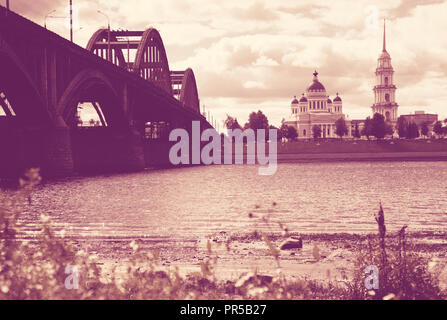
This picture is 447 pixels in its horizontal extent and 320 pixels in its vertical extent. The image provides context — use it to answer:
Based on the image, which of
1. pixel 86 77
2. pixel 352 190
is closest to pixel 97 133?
pixel 86 77

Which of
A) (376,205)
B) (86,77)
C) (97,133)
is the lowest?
(376,205)

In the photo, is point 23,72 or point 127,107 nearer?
point 23,72

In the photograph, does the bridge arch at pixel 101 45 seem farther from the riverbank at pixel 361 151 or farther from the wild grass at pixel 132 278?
the wild grass at pixel 132 278

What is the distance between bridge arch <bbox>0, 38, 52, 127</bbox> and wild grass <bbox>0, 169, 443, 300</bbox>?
35.1 metres

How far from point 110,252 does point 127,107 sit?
61051 millimetres

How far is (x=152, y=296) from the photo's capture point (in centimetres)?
575

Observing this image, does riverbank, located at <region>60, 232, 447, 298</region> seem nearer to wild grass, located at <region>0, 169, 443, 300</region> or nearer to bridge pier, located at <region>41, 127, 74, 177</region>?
wild grass, located at <region>0, 169, 443, 300</region>

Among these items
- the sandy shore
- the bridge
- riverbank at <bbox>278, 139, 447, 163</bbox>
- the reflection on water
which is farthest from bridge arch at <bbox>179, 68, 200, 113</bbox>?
the sandy shore

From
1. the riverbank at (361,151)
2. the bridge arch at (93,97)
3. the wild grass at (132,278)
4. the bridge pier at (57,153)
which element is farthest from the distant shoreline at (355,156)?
the wild grass at (132,278)

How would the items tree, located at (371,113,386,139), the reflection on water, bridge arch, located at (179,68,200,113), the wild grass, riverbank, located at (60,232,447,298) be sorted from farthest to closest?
tree, located at (371,113,386,139)
bridge arch, located at (179,68,200,113)
the reflection on water
riverbank, located at (60,232,447,298)
the wild grass

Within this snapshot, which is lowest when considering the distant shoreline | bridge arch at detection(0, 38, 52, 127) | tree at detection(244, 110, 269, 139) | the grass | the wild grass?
the wild grass

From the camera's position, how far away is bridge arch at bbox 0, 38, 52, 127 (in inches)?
1681

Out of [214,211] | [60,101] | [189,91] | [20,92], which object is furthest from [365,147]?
[214,211]

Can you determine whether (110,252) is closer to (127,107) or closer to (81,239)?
(81,239)
